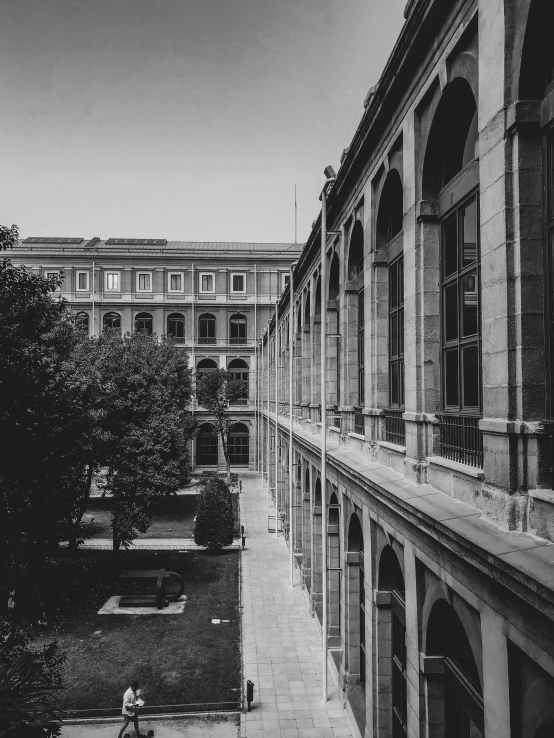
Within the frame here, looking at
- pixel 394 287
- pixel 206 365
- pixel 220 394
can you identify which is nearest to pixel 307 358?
pixel 394 287

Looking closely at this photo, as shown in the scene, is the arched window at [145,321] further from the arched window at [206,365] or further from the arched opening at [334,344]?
the arched opening at [334,344]

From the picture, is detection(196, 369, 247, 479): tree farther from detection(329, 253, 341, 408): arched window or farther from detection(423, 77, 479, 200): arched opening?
detection(423, 77, 479, 200): arched opening

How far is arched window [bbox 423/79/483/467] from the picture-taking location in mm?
→ 7344

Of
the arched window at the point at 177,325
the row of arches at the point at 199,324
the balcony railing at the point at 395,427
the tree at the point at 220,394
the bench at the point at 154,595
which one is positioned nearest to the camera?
the balcony railing at the point at 395,427

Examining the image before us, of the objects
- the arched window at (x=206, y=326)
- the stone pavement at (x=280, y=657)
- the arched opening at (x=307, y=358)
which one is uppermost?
the arched window at (x=206, y=326)

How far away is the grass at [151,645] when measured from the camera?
1484 centimetres

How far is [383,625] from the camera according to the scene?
1102 centimetres

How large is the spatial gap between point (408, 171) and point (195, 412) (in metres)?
44.0

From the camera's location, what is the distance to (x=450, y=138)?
8359 millimetres

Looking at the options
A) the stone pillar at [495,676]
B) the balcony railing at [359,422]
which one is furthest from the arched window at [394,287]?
the stone pillar at [495,676]

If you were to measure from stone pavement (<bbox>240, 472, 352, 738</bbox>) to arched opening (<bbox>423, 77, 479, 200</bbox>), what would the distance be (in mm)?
11797

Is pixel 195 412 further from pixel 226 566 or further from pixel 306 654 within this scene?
pixel 306 654

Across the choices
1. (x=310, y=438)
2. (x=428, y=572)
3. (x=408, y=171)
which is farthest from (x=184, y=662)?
(x=408, y=171)

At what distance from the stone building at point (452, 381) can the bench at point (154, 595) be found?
875 centimetres
